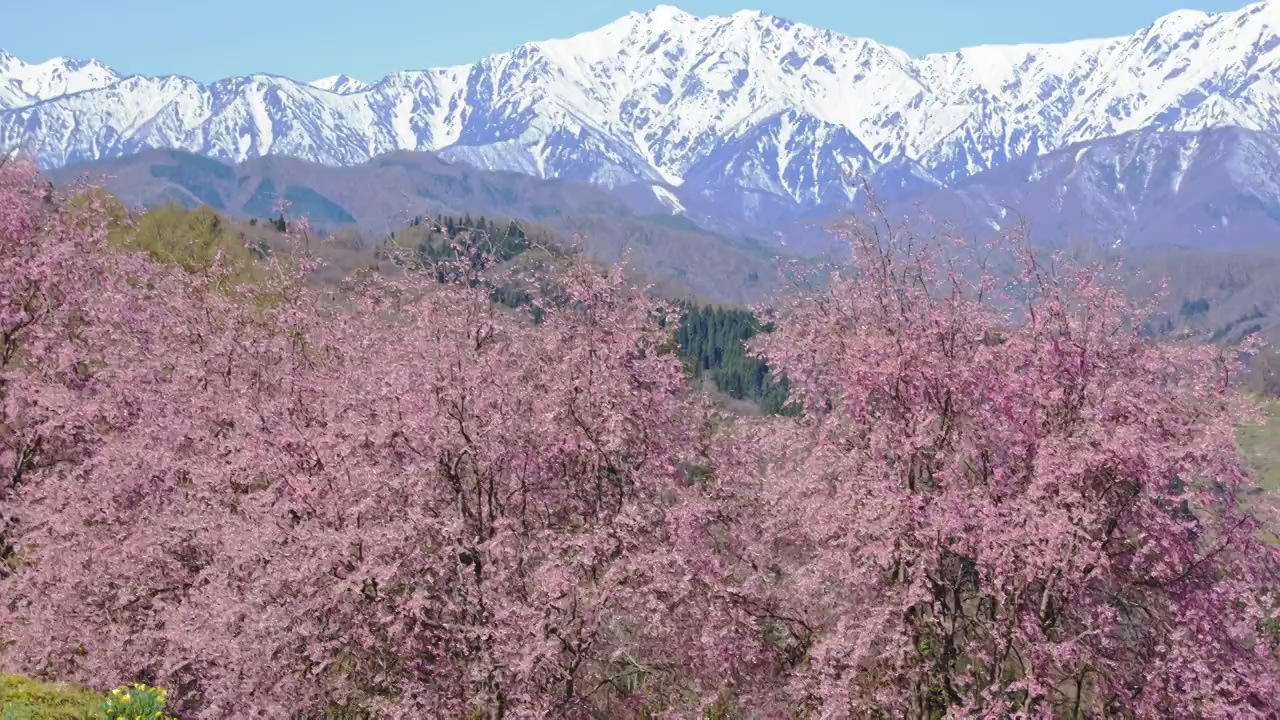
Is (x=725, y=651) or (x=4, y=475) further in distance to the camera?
(x=4, y=475)

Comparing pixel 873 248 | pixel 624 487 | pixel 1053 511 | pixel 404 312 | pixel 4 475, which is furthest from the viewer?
pixel 4 475

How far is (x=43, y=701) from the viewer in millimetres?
17547

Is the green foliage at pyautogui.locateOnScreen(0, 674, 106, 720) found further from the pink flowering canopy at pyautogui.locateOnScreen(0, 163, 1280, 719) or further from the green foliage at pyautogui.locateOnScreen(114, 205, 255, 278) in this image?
the green foliage at pyautogui.locateOnScreen(114, 205, 255, 278)

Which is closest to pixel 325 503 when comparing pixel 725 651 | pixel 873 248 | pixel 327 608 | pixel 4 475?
pixel 327 608

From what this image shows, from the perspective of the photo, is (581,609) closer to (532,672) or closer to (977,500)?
(532,672)

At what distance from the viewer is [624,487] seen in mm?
18922

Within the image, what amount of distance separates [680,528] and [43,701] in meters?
9.34

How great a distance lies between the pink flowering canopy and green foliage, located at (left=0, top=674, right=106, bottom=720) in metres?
1.22

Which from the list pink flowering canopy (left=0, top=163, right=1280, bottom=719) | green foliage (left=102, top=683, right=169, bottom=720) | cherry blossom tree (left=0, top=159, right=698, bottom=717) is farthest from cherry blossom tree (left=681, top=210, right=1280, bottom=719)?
green foliage (left=102, top=683, right=169, bottom=720)

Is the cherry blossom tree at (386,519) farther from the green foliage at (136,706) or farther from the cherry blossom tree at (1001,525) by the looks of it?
the cherry blossom tree at (1001,525)

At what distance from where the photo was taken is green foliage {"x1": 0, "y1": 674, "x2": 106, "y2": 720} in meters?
16.6

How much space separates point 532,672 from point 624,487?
3.24 meters

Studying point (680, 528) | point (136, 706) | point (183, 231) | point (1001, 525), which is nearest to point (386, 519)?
point (136, 706)

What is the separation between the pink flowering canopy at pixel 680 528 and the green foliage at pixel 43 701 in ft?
4.01
